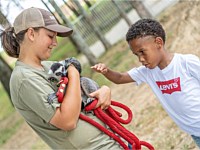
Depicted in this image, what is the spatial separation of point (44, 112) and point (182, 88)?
108 cm

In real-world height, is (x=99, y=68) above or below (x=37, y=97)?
below

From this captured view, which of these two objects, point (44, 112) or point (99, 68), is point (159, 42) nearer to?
point (99, 68)

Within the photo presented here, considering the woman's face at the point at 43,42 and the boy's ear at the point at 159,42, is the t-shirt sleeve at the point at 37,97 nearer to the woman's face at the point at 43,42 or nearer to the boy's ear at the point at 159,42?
the woman's face at the point at 43,42

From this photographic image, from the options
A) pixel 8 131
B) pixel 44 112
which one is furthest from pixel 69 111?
pixel 8 131

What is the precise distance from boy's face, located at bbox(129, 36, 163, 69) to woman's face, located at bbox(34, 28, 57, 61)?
73 cm

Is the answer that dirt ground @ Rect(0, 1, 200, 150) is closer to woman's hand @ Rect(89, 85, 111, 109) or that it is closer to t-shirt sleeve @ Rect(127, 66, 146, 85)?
t-shirt sleeve @ Rect(127, 66, 146, 85)

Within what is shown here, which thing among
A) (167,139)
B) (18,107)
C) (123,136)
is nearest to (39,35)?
(18,107)

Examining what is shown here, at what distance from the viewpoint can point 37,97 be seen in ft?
7.04

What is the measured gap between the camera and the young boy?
2789 mm

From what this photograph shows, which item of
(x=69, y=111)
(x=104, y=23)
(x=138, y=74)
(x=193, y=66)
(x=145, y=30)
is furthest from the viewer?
(x=104, y=23)

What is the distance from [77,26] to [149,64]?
45.9 ft

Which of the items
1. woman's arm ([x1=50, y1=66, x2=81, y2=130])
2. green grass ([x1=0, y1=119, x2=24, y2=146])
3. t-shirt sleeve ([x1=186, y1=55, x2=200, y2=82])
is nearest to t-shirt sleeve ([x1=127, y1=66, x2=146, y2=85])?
t-shirt sleeve ([x1=186, y1=55, x2=200, y2=82])

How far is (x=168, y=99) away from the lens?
9.50 feet

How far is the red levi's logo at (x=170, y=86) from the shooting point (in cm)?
280
